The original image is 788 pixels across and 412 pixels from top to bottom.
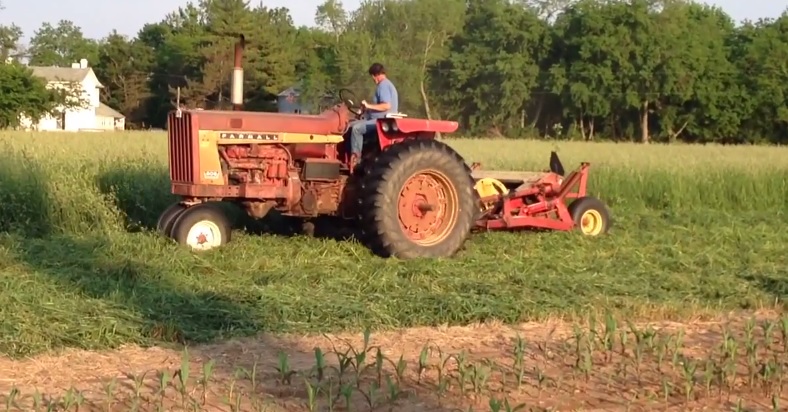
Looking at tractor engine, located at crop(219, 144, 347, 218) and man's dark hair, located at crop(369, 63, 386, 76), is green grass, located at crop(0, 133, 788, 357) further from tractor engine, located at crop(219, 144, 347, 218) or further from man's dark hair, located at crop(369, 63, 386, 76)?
man's dark hair, located at crop(369, 63, 386, 76)

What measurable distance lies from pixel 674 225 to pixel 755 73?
4634cm

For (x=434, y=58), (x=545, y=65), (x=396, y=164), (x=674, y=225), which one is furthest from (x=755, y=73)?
(x=396, y=164)

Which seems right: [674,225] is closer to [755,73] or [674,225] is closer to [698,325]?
[698,325]

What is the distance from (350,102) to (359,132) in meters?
0.34

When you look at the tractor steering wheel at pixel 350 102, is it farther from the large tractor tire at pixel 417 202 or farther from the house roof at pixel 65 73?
the house roof at pixel 65 73

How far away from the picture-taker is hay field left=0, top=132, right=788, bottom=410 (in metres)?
5.79

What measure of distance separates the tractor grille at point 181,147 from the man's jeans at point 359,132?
4.66 feet

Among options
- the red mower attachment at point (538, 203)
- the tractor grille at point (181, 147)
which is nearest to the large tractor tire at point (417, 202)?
the red mower attachment at point (538, 203)

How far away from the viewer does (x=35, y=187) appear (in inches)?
402

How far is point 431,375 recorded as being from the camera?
16.4ft

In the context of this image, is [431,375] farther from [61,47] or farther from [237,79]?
[61,47]

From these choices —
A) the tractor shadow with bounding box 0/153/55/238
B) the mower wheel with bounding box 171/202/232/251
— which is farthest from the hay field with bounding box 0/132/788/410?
the mower wheel with bounding box 171/202/232/251

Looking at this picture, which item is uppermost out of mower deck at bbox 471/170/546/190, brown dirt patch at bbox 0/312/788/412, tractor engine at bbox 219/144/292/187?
tractor engine at bbox 219/144/292/187

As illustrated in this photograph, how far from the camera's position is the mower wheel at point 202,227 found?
8.69 metres
